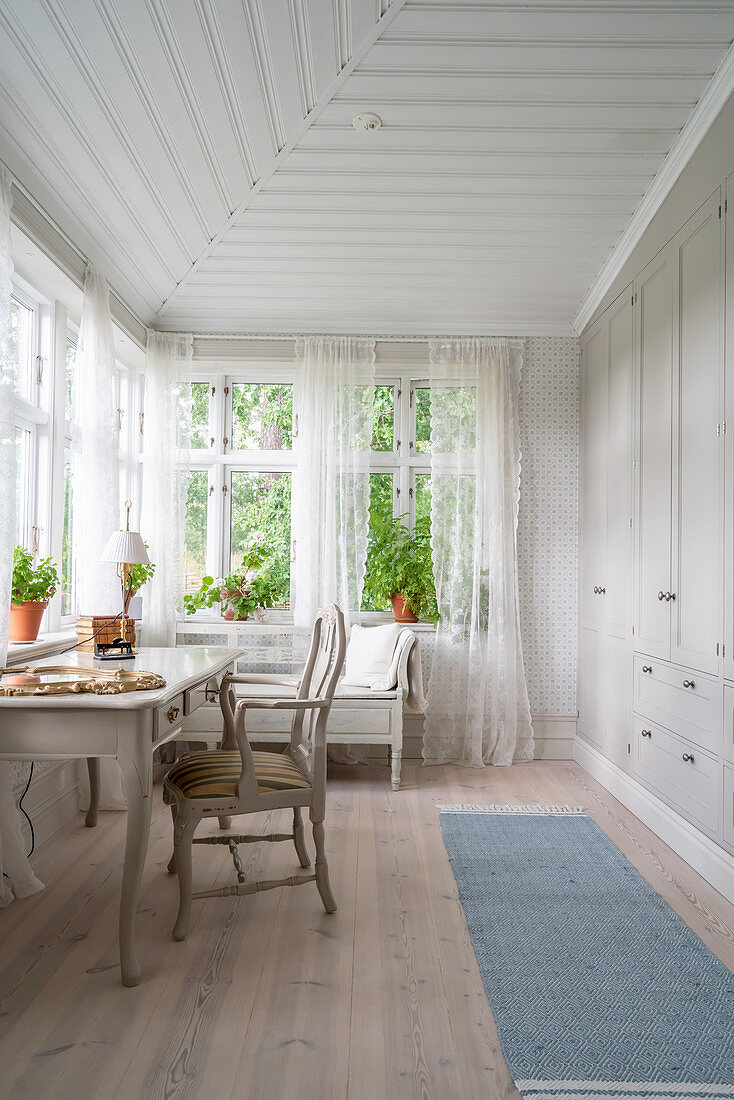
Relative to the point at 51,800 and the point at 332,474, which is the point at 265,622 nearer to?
the point at 332,474

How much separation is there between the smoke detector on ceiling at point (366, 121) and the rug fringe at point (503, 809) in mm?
3065

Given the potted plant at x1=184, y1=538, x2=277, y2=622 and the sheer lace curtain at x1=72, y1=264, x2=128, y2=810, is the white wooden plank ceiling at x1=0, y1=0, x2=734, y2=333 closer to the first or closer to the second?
the sheer lace curtain at x1=72, y1=264, x2=128, y2=810

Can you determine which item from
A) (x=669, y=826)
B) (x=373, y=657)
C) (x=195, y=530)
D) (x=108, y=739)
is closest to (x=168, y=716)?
(x=108, y=739)

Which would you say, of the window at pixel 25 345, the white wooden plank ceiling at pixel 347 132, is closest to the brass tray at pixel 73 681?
the window at pixel 25 345

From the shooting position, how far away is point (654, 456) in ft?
11.5

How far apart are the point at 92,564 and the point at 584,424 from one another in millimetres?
3075

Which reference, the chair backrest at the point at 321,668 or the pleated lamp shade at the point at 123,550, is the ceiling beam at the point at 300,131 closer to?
the pleated lamp shade at the point at 123,550

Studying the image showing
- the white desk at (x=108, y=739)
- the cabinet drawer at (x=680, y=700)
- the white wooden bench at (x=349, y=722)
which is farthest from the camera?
the white wooden bench at (x=349, y=722)

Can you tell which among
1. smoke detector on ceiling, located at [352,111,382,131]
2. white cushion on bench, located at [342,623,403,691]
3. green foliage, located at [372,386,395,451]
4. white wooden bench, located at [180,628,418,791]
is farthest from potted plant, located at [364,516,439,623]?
smoke detector on ceiling, located at [352,111,382,131]

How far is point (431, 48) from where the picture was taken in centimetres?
260

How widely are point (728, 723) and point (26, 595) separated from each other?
279 centimetres

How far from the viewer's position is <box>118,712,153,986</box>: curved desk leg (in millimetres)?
2104

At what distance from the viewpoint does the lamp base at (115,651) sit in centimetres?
296

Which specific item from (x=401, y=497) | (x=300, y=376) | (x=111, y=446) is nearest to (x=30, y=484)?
(x=111, y=446)
